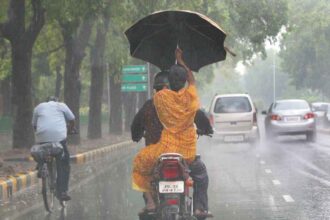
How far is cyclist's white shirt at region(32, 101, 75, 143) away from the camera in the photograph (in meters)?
10.4

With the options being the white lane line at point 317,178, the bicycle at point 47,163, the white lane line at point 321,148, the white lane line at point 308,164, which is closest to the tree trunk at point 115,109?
the white lane line at point 321,148

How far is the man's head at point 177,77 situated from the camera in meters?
6.70

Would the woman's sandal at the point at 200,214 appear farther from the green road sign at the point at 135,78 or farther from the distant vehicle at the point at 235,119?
the green road sign at the point at 135,78

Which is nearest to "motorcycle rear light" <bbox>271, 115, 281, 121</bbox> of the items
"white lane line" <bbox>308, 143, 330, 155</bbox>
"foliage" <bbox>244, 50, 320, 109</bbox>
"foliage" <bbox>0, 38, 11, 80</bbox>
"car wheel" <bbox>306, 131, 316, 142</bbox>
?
"car wheel" <bbox>306, 131, 316, 142</bbox>

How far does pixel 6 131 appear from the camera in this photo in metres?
35.5

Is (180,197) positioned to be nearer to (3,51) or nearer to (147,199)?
(147,199)

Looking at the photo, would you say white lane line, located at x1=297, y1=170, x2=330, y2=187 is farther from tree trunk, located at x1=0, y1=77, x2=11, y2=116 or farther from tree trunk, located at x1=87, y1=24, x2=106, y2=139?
tree trunk, located at x1=0, y1=77, x2=11, y2=116

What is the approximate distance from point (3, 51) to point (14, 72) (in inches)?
534

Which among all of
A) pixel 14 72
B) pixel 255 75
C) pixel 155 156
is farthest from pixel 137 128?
pixel 255 75

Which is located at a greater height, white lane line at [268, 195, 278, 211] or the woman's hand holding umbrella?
the woman's hand holding umbrella

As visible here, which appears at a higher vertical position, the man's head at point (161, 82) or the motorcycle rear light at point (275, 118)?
the man's head at point (161, 82)

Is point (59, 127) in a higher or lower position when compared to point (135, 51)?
lower

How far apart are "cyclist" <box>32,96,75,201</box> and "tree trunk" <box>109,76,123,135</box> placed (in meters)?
23.2

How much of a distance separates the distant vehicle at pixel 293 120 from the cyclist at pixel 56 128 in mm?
16043
